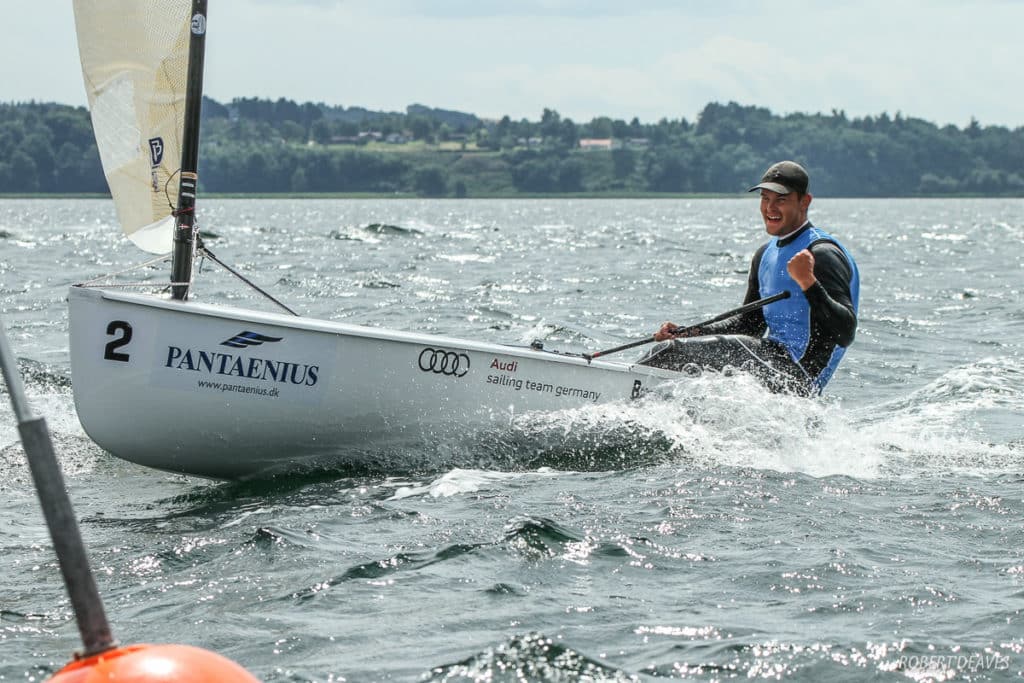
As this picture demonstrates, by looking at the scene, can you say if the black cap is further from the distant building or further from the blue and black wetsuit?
the distant building

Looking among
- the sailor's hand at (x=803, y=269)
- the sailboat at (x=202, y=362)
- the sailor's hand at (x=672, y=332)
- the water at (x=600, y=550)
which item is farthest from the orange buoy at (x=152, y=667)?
the sailor's hand at (x=672, y=332)

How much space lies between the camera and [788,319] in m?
6.56

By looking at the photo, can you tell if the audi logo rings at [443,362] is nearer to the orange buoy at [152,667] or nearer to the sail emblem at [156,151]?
the sail emblem at [156,151]

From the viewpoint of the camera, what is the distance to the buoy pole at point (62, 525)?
235cm

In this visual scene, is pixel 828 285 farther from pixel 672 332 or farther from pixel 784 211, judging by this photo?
pixel 672 332

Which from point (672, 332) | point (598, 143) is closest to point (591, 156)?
point (598, 143)

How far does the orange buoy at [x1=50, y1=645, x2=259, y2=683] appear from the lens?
2.25 m

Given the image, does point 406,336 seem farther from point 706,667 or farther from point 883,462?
point 706,667

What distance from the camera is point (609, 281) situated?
2009 cm

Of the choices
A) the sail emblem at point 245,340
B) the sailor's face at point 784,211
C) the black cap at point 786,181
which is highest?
the black cap at point 786,181

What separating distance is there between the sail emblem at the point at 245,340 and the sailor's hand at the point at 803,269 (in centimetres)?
237

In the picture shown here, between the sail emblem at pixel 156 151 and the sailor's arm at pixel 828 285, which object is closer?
the sailor's arm at pixel 828 285

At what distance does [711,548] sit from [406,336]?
2.01 metres

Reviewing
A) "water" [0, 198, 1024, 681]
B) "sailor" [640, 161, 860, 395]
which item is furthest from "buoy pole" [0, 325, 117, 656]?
"sailor" [640, 161, 860, 395]
